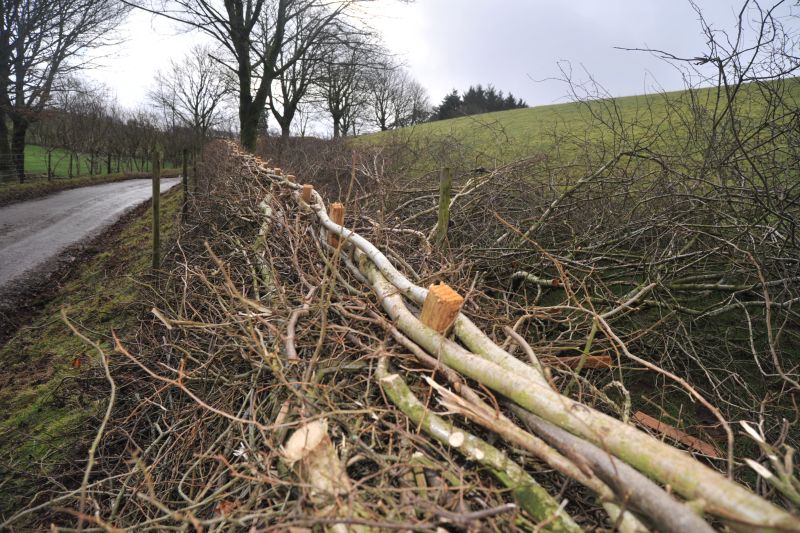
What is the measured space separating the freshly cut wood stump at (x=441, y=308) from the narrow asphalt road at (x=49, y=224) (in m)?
7.46

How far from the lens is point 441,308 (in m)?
1.97

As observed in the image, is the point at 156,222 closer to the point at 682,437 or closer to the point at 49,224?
the point at 682,437

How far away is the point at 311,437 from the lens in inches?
63.2

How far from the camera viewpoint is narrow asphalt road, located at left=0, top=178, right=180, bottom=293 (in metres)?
7.57

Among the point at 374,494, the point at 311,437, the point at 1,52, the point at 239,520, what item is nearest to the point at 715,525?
the point at 374,494

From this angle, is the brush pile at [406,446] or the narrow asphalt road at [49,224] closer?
the brush pile at [406,446]

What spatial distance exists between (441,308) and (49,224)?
1247 centimetres

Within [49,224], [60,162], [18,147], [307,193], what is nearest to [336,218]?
[307,193]

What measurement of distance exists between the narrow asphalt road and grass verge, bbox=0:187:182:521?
1.02 meters

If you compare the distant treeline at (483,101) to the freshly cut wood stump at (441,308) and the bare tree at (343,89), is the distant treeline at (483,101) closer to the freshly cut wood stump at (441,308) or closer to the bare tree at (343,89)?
the bare tree at (343,89)

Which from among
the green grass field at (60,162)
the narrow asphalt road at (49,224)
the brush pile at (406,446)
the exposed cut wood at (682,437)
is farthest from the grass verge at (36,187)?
the exposed cut wood at (682,437)

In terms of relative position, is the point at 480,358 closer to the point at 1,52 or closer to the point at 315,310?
the point at 315,310

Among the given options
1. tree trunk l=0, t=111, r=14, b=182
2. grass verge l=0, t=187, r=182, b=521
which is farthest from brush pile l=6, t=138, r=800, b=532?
tree trunk l=0, t=111, r=14, b=182

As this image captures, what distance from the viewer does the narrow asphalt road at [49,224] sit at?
757 cm
